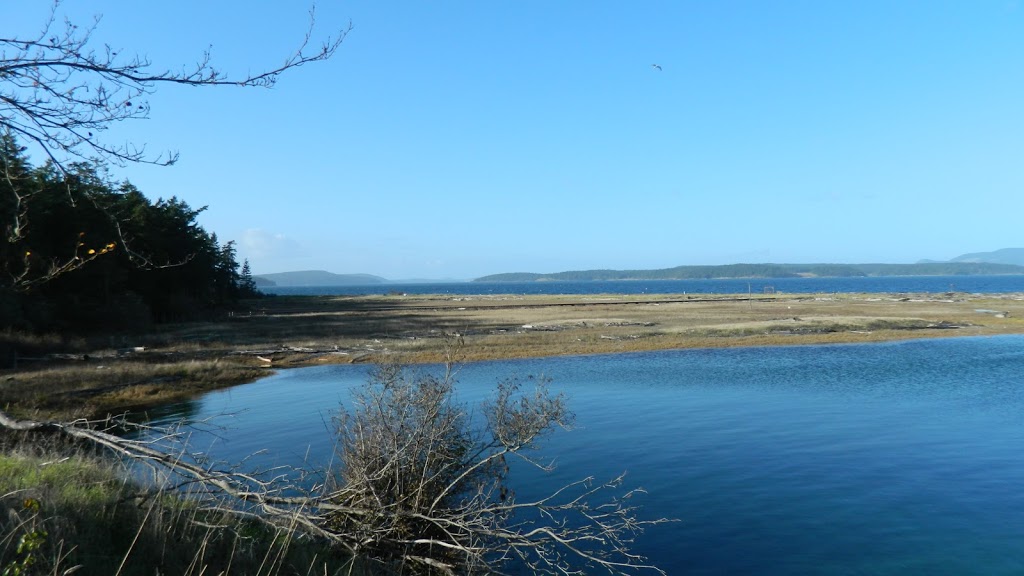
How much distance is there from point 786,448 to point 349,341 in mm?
30233

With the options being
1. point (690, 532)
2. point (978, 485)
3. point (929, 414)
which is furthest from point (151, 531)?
point (929, 414)

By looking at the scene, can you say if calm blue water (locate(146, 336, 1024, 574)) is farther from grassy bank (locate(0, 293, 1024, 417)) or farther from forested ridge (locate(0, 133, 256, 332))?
forested ridge (locate(0, 133, 256, 332))

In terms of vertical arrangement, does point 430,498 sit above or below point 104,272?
below

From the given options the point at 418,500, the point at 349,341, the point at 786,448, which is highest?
the point at 418,500

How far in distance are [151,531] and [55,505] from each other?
84 cm

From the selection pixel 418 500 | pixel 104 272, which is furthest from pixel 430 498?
pixel 104 272

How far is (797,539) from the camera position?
11461 mm

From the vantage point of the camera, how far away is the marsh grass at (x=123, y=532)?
5.70 m

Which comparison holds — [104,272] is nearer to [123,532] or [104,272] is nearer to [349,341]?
[349,341]

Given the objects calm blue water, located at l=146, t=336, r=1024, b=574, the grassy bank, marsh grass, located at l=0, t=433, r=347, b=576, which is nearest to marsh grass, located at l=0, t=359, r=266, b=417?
the grassy bank

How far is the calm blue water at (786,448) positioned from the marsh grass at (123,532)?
216 inches

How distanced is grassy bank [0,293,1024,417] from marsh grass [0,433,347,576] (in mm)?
12112

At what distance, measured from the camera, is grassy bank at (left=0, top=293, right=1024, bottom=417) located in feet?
82.1

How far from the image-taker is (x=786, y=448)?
17.0 metres
